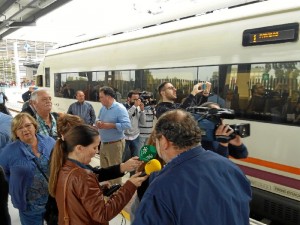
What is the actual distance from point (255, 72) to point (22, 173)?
2935 millimetres

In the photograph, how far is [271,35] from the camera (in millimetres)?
3604

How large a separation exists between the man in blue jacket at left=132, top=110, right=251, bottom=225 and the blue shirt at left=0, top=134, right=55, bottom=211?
4.53ft

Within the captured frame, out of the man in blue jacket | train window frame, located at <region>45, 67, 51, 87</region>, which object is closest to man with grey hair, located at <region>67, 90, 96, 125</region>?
the man in blue jacket

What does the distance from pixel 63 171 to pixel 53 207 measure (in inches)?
18.5

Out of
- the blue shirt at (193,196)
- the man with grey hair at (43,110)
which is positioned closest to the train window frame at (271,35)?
the man with grey hair at (43,110)

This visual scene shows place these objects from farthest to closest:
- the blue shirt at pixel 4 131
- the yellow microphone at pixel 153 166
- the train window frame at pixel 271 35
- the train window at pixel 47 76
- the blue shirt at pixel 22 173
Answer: the train window at pixel 47 76 < the train window frame at pixel 271 35 < the blue shirt at pixel 4 131 < the blue shirt at pixel 22 173 < the yellow microphone at pixel 153 166

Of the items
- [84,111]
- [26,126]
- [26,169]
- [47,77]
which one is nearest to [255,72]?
[26,126]

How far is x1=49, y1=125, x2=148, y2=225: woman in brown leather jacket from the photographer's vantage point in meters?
1.66

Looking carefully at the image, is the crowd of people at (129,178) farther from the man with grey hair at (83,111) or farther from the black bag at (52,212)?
the man with grey hair at (83,111)

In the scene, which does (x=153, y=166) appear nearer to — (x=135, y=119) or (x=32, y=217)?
(x=32, y=217)

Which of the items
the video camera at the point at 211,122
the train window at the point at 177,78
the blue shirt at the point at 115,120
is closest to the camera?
the video camera at the point at 211,122

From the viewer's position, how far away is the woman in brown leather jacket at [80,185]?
1662mm

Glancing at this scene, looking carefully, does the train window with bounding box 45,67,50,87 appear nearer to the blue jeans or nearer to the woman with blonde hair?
the woman with blonde hair

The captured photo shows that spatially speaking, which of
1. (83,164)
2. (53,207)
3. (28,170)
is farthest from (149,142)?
(28,170)
